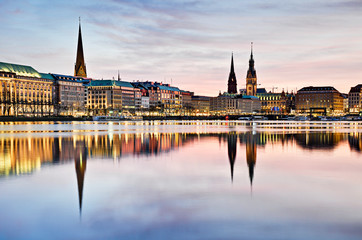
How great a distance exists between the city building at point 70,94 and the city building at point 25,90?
13.6 feet

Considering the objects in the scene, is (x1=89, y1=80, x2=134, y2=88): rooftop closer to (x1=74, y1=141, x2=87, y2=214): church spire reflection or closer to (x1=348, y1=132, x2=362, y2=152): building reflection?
(x1=348, y1=132, x2=362, y2=152): building reflection

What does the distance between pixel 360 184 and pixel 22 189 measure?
10199 millimetres

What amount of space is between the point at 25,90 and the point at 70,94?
22611mm

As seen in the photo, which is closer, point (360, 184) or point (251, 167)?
point (360, 184)

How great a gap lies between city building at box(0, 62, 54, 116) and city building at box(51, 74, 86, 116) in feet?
13.6

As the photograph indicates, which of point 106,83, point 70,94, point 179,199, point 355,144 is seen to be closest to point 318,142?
point 355,144

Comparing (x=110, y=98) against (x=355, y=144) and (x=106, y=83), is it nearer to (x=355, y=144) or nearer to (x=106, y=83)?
(x=106, y=83)

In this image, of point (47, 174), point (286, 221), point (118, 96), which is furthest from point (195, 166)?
point (118, 96)

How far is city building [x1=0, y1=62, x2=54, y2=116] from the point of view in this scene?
141125mm

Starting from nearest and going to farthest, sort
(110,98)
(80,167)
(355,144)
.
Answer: (80,167) < (355,144) < (110,98)

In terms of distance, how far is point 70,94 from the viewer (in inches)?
6885

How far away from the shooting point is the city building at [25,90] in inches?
5556

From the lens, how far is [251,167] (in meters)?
16.8

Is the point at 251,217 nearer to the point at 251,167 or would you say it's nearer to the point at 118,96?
the point at 251,167
